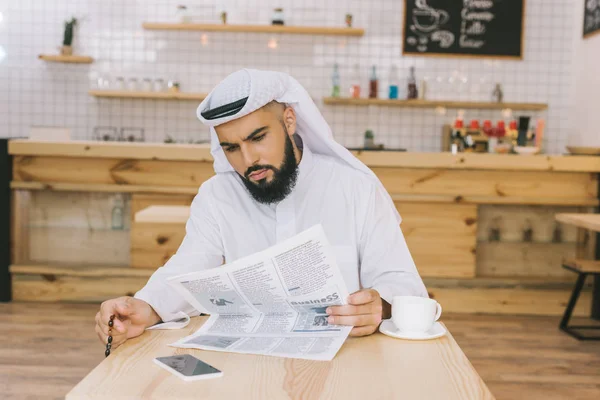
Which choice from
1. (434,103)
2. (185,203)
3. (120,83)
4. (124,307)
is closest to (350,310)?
(124,307)

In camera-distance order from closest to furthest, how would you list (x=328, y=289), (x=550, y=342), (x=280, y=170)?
(x=328, y=289)
(x=280, y=170)
(x=550, y=342)

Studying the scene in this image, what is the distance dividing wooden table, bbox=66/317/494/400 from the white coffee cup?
0.15 ft

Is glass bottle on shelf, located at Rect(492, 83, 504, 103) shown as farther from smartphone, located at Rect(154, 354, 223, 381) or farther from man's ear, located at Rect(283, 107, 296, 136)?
smartphone, located at Rect(154, 354, 223, 381)

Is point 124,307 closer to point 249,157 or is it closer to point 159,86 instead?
point 249,157

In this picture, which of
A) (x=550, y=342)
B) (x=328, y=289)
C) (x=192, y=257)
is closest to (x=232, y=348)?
(x=328, y=289)

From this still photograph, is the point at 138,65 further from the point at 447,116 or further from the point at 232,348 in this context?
the point at 232,348

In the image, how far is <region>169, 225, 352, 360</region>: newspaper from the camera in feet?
→ 3.95

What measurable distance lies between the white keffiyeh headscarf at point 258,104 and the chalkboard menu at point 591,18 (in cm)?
385

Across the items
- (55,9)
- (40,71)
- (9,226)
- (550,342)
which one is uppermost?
(55,9)

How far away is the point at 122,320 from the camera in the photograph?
1.32 m

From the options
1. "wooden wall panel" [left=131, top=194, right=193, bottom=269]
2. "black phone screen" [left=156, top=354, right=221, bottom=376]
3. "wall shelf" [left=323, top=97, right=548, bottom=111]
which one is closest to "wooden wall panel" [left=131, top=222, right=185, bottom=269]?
"wooden wall panel" [left=131, top=194, right=193, bottom=269]

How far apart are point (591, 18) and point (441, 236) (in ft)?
7.22

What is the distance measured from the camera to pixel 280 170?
1.67m

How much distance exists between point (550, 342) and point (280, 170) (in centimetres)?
252
